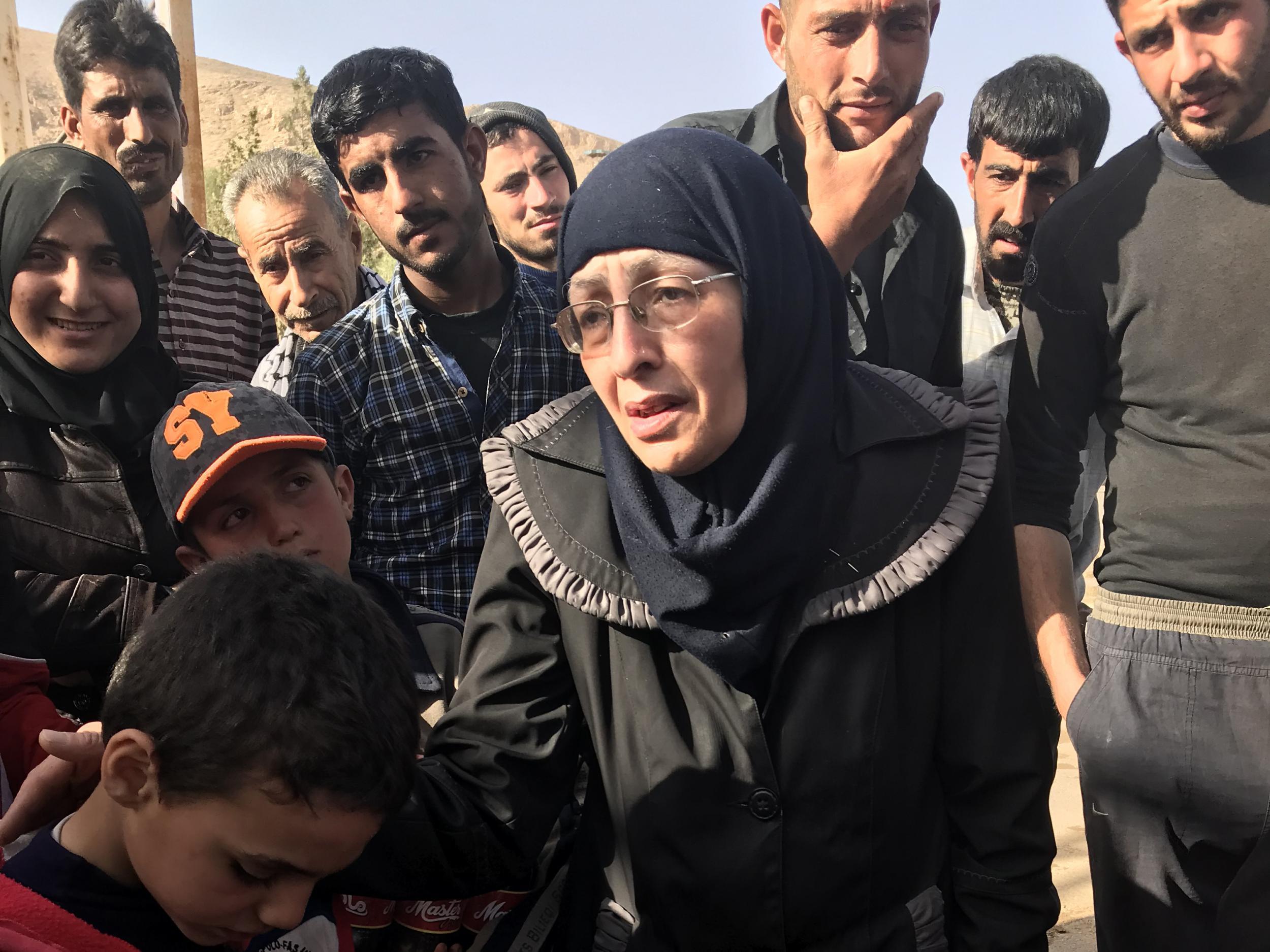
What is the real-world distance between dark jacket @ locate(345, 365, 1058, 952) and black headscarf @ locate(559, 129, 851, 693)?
0.06 meters

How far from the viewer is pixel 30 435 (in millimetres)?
2418

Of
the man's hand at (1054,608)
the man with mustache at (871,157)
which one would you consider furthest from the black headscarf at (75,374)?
the man's hand at (1054,608)

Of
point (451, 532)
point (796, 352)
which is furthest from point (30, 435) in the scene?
point (796, 352)

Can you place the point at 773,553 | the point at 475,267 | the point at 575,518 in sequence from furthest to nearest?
1. the point at 475,267
2. the point at 575,518
3. the point at 773,553

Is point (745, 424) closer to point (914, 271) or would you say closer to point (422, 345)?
point (914, 271)

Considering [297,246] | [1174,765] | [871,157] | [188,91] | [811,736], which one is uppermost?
[188,91]

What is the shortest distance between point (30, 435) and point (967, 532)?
1958mm

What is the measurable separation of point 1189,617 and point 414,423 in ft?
6.05

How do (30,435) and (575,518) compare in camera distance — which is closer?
(575,518)

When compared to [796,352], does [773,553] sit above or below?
below

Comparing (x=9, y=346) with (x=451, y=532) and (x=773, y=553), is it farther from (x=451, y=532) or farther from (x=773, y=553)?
(x=773, y=553)

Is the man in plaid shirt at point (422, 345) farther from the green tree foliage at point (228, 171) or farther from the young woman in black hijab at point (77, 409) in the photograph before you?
the green tree foliage at point (228, 171)

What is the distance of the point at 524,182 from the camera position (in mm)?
4539

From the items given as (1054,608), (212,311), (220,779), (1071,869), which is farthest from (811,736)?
(1071,869)
